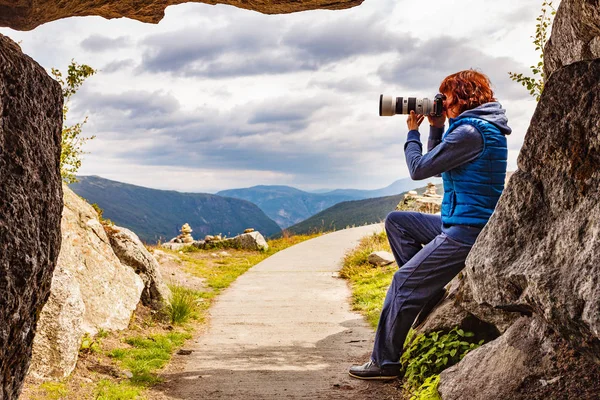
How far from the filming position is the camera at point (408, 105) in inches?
225

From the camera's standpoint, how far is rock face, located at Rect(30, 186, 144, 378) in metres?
5.82

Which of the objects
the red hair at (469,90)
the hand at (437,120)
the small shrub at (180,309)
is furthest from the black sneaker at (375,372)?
the small shrub at (180,309)

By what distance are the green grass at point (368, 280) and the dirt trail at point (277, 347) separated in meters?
0.24

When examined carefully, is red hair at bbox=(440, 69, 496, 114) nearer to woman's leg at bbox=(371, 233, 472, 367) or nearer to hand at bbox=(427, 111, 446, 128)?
hand at bbox=(427, 111, 446, 128)

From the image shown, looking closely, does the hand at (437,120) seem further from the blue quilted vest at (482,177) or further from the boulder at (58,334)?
the boulder at (58,334)

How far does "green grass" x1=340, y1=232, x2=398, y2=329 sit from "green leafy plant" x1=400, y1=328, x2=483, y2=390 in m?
3.03

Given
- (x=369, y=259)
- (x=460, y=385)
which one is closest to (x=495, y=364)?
(x=460, y=385)

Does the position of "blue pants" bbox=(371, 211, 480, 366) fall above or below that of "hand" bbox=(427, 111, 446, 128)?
below

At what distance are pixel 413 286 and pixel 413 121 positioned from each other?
164 cm

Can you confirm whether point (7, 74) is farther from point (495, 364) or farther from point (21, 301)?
point (495, 364)

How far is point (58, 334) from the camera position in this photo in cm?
589

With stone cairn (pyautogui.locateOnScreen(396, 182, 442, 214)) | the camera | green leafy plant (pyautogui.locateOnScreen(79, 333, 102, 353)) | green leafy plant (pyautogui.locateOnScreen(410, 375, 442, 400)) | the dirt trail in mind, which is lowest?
the dirt trail

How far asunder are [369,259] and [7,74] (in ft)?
38.5

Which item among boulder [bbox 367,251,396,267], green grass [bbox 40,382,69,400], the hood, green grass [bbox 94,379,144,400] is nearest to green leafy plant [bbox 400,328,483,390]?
the hood
